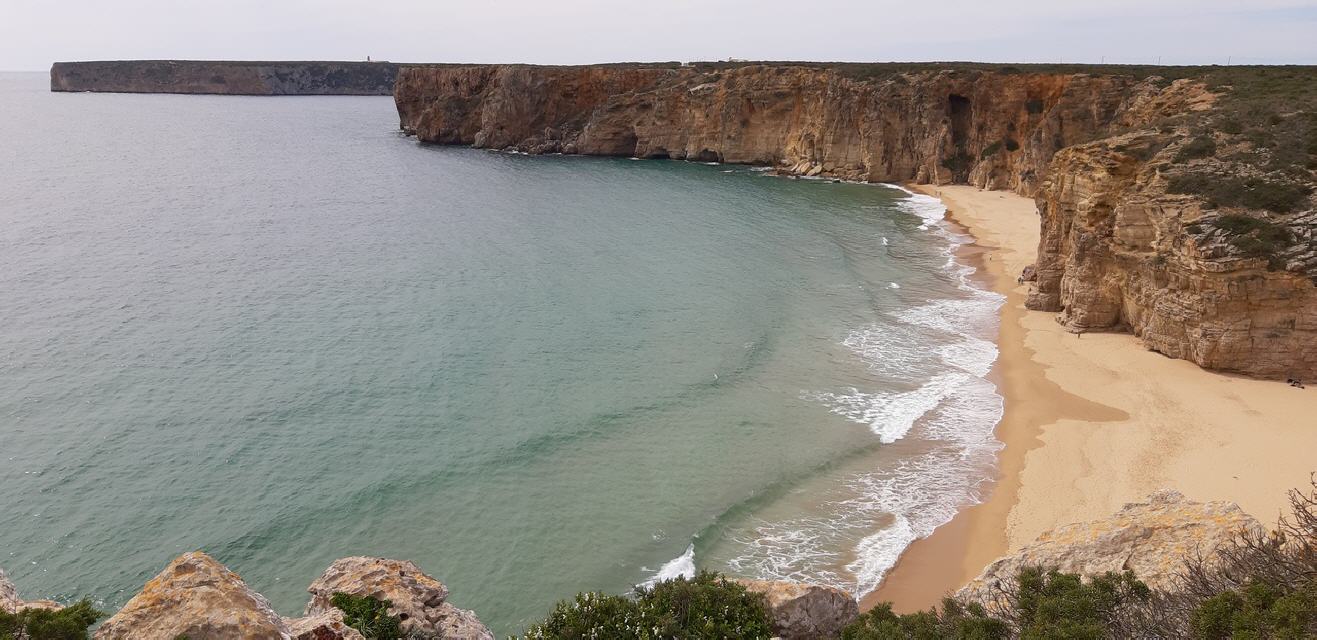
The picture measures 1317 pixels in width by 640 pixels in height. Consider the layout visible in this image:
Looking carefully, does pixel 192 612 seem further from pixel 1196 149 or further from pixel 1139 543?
pixel 1196 149

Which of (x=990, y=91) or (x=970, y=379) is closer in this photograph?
(x=970, y=379)

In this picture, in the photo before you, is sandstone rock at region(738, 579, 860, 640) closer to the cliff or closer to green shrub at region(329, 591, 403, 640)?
green shrub at region(329, 591, 403, 640)

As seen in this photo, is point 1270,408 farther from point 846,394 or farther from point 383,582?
point 383,582

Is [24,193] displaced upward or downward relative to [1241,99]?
downward

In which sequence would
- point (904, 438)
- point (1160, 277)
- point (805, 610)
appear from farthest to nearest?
point (1160, 277), point (904, 438), point (805, 610)

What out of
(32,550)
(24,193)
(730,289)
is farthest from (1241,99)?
(24,193)

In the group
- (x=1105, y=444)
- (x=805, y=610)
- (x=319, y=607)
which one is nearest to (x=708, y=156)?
(x=1105, y=444)

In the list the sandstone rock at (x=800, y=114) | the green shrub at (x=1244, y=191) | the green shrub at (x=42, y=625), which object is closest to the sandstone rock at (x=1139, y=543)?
the green shrub at (x=42, y=625)
